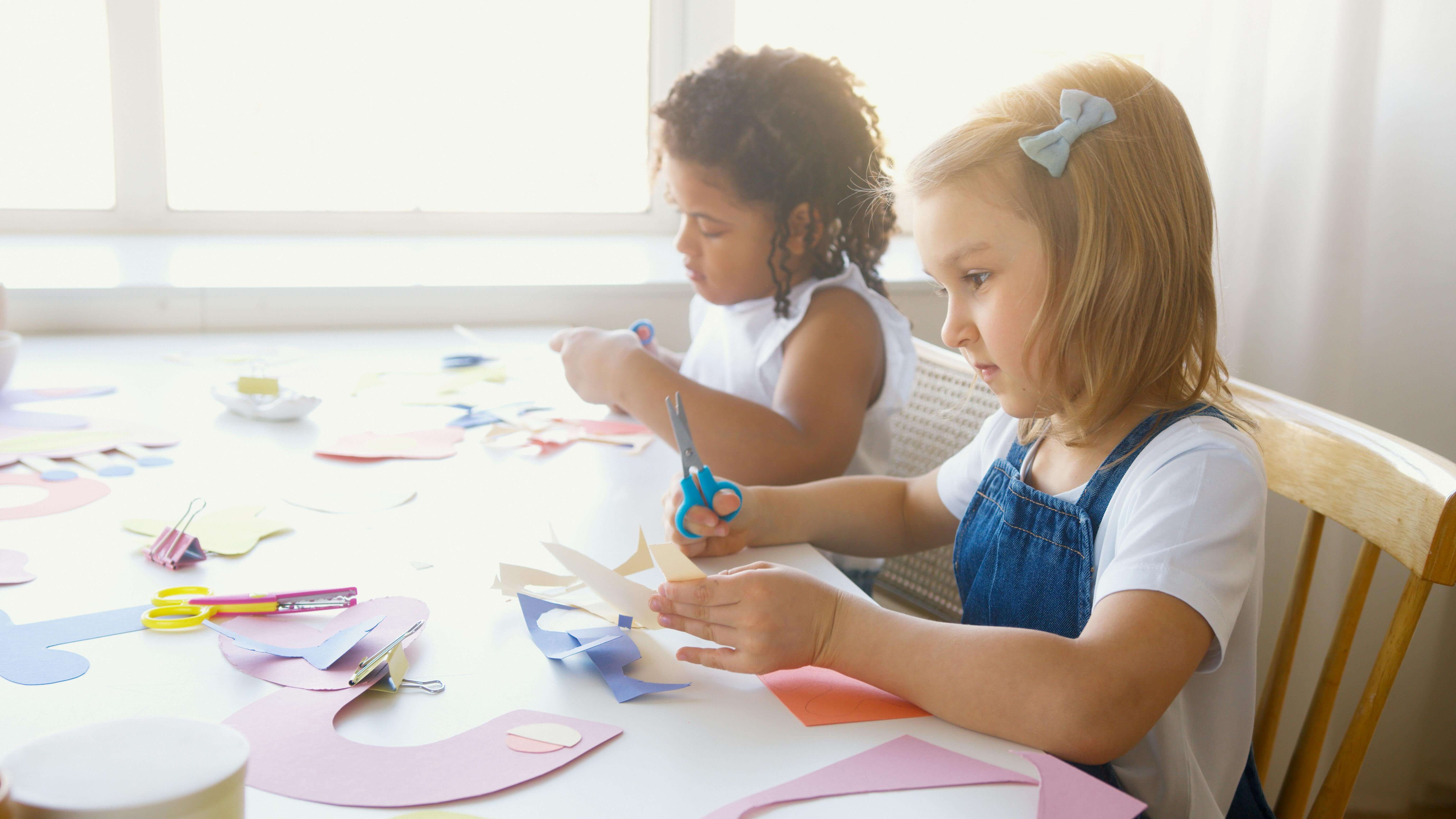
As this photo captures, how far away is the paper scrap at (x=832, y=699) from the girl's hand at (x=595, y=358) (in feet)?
1.71

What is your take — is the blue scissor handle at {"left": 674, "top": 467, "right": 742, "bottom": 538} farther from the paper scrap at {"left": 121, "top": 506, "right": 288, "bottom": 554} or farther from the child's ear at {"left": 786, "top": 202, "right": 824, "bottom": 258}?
A: the child's ear at {"left": 786, "top": 202, "right": 824, "bottom": 258}

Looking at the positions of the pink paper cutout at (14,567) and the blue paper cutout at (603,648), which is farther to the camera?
the pink paper cutout at (14,567)

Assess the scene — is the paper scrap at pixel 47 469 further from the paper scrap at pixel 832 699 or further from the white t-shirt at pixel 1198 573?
the white t-shirt at pixel 1198 573

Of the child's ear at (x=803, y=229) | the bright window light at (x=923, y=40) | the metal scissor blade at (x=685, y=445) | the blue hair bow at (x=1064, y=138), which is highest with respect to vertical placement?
the bright window light at (x=923, y=40)

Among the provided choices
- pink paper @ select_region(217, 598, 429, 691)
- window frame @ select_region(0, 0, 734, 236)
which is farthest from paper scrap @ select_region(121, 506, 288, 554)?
window frame @ select_region(0, 0, 734, 236)

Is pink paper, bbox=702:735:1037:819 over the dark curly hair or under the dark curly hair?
under

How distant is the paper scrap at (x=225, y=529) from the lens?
0.73 m

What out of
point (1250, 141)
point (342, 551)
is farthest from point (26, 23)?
point (1250, 141)

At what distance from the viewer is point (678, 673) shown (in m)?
0.58

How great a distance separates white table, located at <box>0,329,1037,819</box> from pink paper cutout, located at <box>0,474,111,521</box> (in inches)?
0.5

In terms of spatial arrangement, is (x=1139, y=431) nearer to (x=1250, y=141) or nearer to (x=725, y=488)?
(x=725, y=488)

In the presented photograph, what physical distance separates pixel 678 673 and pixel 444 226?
148cm

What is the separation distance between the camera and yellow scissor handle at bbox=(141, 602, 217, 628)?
1.99ft

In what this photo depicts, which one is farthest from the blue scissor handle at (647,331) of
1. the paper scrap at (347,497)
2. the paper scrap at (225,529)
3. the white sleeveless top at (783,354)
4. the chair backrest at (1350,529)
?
the chair backrest at (1350,529)
